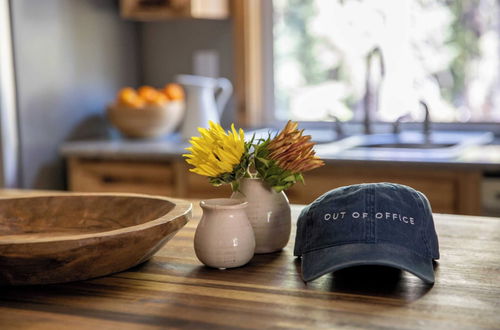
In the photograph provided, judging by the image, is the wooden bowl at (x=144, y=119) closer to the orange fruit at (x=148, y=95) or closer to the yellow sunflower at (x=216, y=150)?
the orange fruit at (x=148, y=95)

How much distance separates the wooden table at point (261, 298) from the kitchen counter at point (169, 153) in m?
1.11

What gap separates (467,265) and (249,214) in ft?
1.20

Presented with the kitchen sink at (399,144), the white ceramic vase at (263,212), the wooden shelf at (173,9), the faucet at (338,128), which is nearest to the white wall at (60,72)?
the wooden shelf at (173,9)

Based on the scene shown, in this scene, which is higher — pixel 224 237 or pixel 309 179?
pixel 224 237

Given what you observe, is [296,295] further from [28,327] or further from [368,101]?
[368,101]

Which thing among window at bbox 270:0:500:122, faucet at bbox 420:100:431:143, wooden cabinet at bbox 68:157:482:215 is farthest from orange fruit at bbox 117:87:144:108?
faucet at bbox 420:100:431:143

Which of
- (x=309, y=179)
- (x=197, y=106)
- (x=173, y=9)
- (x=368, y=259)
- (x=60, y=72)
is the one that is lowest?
(x=309, y=179)

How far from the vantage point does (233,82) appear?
3.38 m

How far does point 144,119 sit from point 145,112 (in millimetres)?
31

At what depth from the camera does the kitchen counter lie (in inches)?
91.4

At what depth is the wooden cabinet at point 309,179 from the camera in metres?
2.33

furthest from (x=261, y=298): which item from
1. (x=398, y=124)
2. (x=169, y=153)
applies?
(x=398, y=124)

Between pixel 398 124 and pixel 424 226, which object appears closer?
pixel 424 226

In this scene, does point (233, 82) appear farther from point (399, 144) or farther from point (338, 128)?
point (399, 144)
